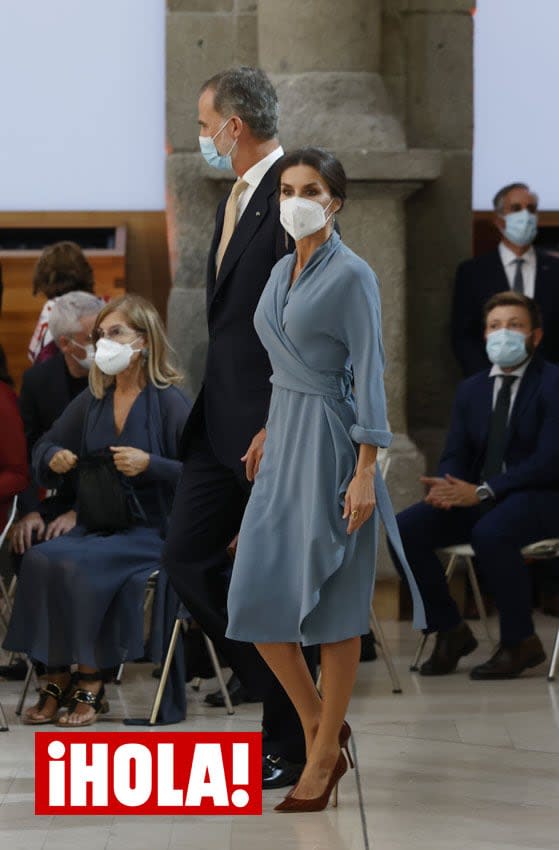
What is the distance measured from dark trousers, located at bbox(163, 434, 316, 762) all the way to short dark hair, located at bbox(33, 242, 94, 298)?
2213mm

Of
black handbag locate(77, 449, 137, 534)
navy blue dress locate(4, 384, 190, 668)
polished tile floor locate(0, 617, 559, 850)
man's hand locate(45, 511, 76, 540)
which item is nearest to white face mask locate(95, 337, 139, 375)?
navy blue dress locate(4, 384, 190, 668)

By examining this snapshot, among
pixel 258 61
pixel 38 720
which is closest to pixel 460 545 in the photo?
pixel 38 720

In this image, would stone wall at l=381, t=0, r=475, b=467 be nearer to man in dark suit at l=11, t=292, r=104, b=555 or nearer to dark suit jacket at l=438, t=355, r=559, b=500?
dark suit jacket at l=438, t=355, r=559, b=500

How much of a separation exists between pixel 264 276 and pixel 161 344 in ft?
4.13

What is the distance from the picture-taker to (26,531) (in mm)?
6047

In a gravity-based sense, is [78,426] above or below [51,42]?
below

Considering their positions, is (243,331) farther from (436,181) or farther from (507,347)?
(436,181)

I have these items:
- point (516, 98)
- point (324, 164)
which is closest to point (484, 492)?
point (324, 164)

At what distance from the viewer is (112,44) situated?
8.55 meters

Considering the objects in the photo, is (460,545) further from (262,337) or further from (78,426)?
(262,337)

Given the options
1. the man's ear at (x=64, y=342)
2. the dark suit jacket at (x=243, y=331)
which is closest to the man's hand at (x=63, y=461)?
the man's ear at (x=64, y=342)

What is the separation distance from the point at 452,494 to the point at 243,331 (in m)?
1.94

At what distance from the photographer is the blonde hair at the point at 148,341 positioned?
5750 mm

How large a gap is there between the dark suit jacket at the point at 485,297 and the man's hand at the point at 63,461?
2.20 meters
